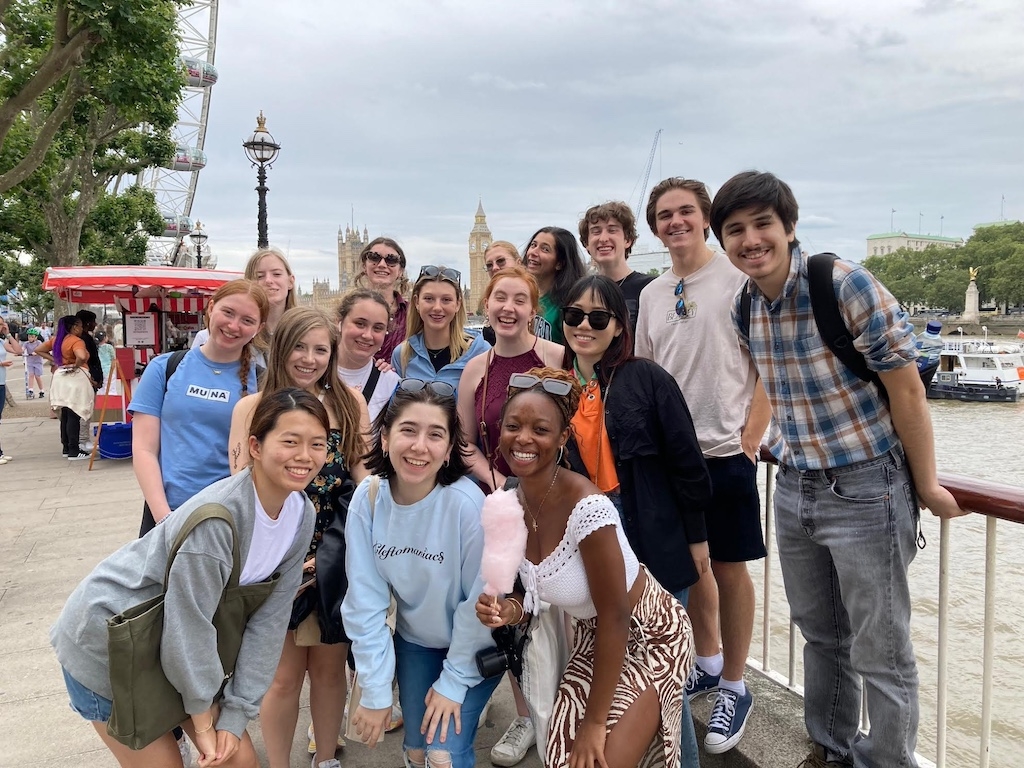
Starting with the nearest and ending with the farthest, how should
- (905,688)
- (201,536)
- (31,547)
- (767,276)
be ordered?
(201,536) → (905,688) → (767,276) → (31,547)

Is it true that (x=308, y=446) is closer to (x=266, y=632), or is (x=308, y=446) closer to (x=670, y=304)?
(x=266, y=632)

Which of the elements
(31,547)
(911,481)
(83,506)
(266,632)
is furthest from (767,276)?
(83,506)

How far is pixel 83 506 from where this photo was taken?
7121mm

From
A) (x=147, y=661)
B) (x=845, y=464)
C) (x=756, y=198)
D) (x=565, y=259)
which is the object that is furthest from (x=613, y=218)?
(x=147, y=661)

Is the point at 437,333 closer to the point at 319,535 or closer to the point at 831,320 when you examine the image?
the point at 319,535

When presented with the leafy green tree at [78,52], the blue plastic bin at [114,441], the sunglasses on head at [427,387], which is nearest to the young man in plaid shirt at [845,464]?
the sunglasses on head at [427,387]

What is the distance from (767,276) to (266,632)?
82.1 inches

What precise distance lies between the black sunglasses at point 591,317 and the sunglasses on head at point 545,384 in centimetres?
41

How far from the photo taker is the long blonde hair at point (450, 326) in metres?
3.46

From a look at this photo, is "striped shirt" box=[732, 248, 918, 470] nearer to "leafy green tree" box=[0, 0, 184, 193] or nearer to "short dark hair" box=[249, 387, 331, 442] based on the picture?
"short dark hair" box=[249, 387, 331, 442]

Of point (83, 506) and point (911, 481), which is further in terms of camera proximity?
point (83, 506)

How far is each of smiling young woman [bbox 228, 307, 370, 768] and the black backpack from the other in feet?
5.81

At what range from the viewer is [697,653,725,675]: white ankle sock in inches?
116

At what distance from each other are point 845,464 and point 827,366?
328mm
